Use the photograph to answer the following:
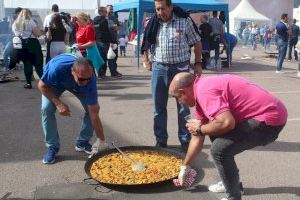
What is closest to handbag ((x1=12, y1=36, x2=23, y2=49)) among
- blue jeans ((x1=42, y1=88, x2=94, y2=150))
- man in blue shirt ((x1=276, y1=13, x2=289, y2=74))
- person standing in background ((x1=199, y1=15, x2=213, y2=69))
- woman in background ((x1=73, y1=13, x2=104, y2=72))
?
woman in background ((x1=73, y1=13, x2=104, y2=72))

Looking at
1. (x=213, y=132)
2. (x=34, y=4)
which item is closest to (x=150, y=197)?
(x=213, y=132)

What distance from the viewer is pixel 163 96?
5.10 m

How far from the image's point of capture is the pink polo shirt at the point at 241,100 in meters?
3.10

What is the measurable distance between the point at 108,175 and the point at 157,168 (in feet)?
1.72

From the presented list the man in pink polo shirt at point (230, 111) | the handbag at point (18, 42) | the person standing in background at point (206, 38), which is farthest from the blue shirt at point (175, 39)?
the person standing in background at point (206, 38)

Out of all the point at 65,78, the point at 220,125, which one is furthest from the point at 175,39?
the point at 220,125

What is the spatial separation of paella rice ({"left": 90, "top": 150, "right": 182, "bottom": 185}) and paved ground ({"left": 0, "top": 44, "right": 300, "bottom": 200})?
137 millimetres

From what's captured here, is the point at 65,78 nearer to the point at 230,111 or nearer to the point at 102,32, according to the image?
the point at 230,111

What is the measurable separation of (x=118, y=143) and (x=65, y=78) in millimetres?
1503

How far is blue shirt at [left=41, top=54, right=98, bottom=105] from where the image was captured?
4391mm

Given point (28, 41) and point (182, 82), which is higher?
point (28, 41)

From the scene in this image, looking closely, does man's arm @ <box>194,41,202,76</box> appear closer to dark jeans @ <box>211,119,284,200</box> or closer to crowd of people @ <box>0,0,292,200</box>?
crowd of people @ <box>0,0,292,200</box>

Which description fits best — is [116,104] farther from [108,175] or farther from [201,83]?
[201,83]

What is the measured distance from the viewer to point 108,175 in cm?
431
